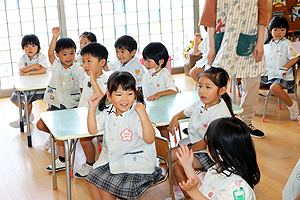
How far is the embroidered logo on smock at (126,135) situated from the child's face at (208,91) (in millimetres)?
538

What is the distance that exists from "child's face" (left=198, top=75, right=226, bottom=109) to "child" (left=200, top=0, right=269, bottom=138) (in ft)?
3.77

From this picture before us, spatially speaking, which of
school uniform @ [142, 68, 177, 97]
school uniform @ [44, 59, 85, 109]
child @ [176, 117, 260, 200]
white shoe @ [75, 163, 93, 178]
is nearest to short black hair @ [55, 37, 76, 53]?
school uniform @ [44, 59, 85, 109]

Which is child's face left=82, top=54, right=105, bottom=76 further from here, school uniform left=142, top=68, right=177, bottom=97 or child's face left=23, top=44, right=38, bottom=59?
child's face left=23, top=44, right=38, bottom=59

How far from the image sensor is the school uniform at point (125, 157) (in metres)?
2.01

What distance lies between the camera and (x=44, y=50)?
226 inches

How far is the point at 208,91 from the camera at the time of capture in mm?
2240

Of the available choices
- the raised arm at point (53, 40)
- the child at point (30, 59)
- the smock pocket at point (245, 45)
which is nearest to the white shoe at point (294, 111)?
the smock pocket at point (245, 45)

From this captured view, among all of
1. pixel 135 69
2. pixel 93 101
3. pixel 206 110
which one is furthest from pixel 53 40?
pixel 206 110

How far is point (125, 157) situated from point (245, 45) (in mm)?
1843

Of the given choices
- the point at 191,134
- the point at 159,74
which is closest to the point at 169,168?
the point at 191,134

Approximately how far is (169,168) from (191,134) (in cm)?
39

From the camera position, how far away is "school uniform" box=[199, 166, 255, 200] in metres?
1.49

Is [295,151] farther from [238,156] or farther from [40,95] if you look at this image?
[40,95]

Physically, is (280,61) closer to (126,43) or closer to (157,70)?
(157,70)
